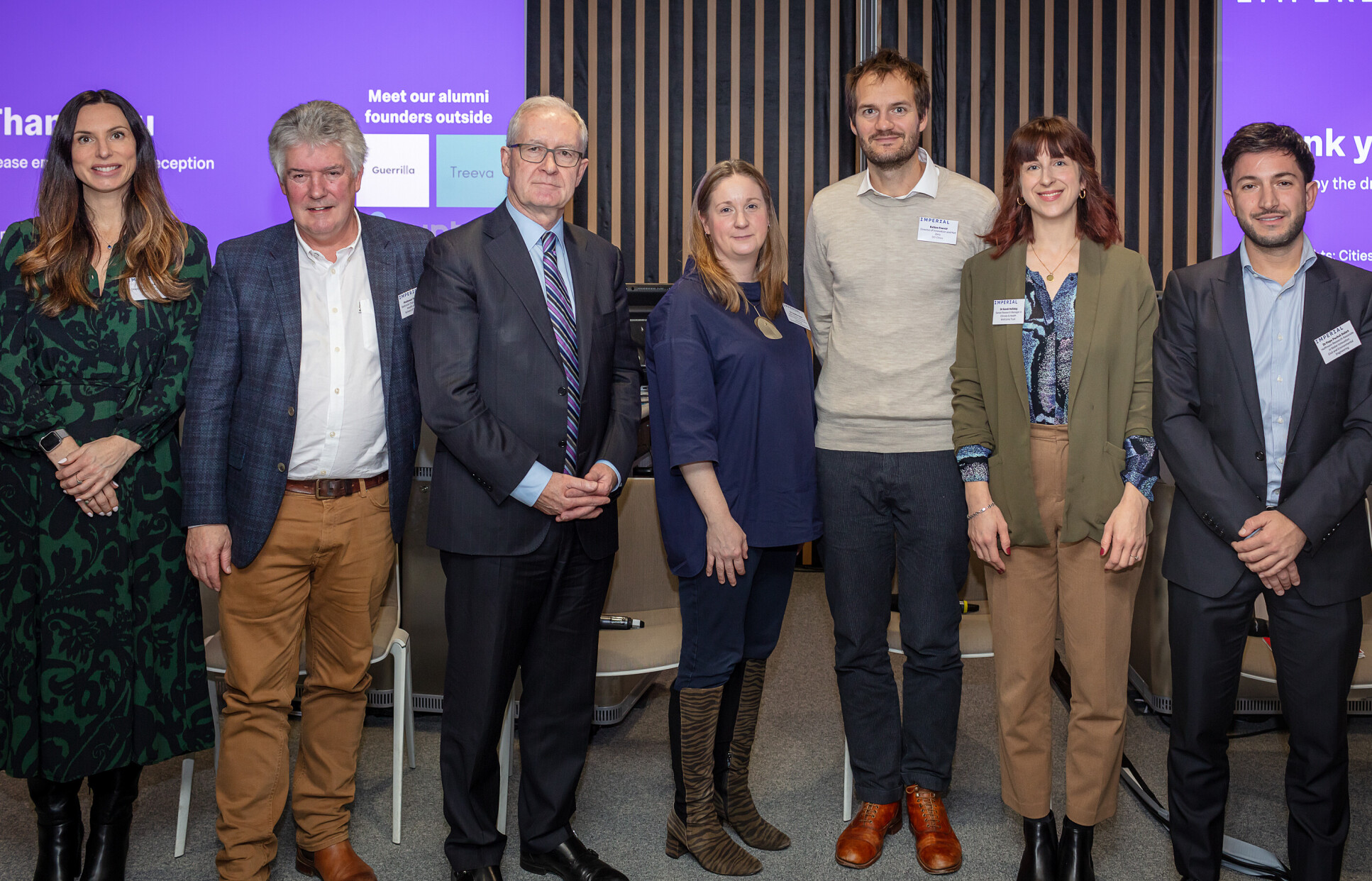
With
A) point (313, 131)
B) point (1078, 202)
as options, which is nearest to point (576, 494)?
point (313, 131)

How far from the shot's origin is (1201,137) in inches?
224

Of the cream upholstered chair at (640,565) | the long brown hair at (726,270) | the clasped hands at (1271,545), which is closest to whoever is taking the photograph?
the clasped hands at (1271,545)

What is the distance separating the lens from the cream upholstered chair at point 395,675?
2600mm

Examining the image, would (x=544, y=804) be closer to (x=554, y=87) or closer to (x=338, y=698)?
(x=338, y=698)

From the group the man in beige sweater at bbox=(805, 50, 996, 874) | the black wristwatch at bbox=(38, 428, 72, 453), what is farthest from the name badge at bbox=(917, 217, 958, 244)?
the black wristwatch at bbox=(38, 428, 72, 453)

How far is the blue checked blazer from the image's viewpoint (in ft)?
7.40

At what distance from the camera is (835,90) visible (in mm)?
5773

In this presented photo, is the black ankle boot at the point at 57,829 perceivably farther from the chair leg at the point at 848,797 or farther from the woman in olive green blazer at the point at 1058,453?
the woman in olive green blazer at the point at 1058,453

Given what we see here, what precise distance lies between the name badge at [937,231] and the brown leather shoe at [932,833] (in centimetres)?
143

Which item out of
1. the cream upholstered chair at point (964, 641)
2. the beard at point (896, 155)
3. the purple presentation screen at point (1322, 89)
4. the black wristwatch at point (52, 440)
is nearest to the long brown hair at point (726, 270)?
the beard at point (896, 155)

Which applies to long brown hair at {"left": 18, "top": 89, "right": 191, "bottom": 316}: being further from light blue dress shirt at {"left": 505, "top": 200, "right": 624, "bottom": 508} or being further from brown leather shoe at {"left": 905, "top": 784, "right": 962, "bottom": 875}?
brown leather shoe at {"left": 905, "top": 784, "right": 962, "bottom": 875}

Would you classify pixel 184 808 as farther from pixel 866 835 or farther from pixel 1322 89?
pixel 1322 89

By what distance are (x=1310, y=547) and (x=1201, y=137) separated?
4425 millimetres

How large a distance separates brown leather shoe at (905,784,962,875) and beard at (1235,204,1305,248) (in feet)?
5.11
